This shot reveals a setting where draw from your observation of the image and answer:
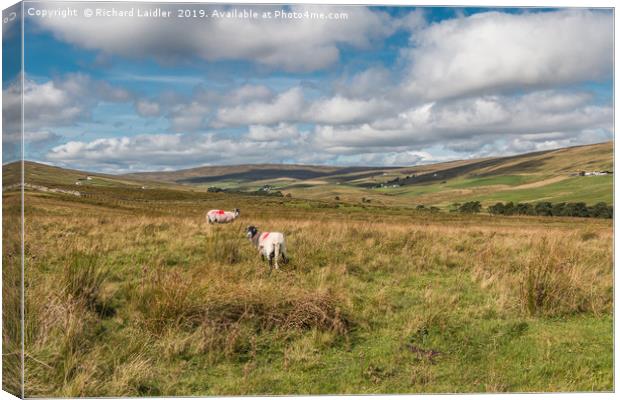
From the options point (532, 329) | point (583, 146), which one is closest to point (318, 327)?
Answer: point (532, 329)

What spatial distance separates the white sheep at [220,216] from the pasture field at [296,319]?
249 centimetres

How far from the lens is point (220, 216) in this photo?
11.7 meters

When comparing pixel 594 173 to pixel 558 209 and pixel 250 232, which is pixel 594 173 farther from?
pixel 250 232

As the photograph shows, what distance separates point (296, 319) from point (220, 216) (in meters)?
6.33

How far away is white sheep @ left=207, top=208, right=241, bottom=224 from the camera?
1101 centimetres

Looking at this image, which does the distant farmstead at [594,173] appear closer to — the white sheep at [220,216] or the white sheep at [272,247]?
the white sheep at [272,247]

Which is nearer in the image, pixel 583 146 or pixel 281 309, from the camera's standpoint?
pixel 281 309

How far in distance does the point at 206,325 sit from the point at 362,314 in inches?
81.0

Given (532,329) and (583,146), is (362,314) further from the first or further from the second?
(583,146)

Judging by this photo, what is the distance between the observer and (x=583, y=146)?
6.51 metres

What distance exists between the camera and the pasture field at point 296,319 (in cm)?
519

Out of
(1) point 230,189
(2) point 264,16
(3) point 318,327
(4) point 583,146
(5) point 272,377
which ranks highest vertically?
(2) point 264,16

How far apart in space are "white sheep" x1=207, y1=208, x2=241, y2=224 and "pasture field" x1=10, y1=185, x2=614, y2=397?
2.49m

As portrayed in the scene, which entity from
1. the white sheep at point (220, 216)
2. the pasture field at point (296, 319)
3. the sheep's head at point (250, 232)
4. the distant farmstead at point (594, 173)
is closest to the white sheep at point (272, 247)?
the pasture field at point (296, 319)
